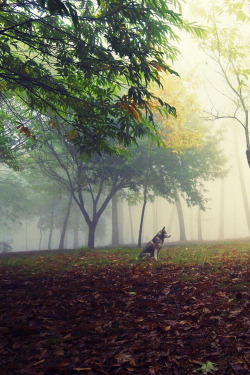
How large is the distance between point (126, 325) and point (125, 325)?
2 cm

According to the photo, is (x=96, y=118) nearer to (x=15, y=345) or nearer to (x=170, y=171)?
(x=15, y=345)

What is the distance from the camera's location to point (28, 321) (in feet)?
14.0

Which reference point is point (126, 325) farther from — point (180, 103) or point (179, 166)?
point (179, 166)

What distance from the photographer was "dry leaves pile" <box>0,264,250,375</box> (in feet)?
10.2

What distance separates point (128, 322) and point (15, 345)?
1710 millimetres

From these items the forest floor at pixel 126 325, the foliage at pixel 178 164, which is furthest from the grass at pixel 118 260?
the foliage at pixel 178 164

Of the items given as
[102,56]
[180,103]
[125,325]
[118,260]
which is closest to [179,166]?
[180,103]

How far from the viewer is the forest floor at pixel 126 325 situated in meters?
3.08

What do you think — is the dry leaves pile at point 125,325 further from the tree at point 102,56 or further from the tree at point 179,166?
the tree at point 179,166

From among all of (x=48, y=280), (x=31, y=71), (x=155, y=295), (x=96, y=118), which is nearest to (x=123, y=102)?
(x=96, y=118)

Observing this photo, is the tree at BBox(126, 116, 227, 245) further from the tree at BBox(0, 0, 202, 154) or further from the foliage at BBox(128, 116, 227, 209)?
the tree at BBox(0, 0, 202, 154)

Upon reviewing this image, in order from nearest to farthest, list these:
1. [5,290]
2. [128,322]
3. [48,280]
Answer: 1. [128,322]
2. [5,290]
3. [48,280]

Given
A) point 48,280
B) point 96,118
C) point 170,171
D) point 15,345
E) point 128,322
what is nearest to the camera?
point 15,345

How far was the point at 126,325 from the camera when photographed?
416cm
